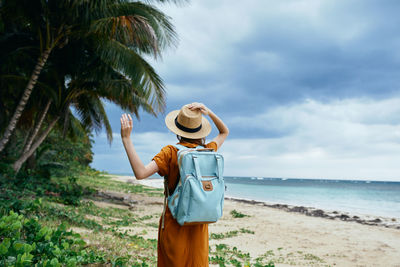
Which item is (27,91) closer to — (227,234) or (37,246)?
(37,246)

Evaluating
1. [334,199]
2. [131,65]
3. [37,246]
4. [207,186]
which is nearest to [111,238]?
[37,246]

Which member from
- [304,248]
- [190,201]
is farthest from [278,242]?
[190,201]

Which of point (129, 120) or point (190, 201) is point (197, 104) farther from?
point (190, 201)

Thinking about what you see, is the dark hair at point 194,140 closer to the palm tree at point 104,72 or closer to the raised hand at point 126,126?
the raised hand at point 126,126

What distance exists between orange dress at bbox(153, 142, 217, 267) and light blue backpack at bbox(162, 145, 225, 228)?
13 cm

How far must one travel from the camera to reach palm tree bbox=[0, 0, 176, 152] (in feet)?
24.5

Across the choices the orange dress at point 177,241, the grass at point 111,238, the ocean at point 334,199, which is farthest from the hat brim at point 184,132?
the ocean at point 334,199

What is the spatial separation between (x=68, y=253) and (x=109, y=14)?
20.6 ft

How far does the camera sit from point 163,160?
210cm

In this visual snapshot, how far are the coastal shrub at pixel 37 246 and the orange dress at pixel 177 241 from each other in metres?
1.02

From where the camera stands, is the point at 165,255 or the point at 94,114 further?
the point at 94,114

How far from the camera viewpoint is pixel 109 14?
302 inches

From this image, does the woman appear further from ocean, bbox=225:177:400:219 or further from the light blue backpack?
ocean, bbox=225:177:400:219

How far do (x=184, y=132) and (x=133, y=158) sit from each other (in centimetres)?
49
